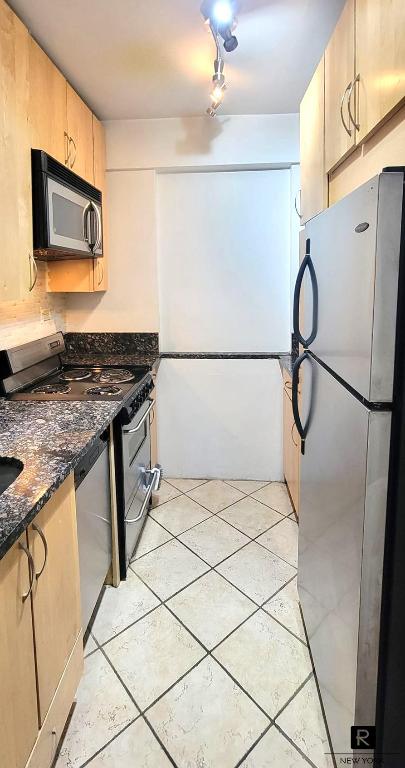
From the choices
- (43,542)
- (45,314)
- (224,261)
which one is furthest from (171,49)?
(43,542)

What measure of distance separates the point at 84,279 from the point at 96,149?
0.77 metres

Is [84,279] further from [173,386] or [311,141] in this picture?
[311,141]

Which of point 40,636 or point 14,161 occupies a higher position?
point 14,161

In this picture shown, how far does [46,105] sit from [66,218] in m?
0.45

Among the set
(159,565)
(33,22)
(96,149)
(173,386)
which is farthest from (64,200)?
(159,565)

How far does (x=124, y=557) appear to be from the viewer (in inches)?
81.0

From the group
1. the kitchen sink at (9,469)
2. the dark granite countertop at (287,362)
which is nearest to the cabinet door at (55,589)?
the kitchen sink at (9,469)

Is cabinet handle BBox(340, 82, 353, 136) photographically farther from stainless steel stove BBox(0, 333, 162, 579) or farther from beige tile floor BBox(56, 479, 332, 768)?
beige tile floor BBox(56, 479, 332, 768)

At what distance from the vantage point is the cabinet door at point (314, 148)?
5.94 feet

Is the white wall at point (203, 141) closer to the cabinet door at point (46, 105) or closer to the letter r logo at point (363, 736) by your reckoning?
the cabinet door at point (46, 105)

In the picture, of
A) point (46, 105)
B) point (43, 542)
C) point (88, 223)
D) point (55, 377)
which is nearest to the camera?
point (43, 542)

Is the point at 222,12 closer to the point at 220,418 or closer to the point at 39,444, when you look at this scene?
the point at 39,444

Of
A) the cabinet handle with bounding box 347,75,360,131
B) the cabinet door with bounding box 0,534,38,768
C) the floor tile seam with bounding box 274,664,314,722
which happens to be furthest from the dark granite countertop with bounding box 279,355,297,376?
the cabinet door with bounding box 0,534,38,768

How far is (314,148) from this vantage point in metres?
1.95
